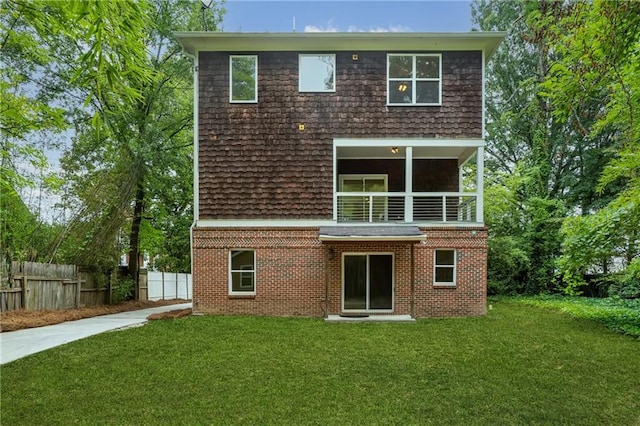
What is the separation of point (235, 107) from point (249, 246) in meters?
4.00

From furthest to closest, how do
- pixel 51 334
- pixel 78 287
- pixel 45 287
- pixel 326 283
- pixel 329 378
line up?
pixel 78 287 → pixel 45 287 → pixel 326 283 → pixel 51 334 → pixel 329 378

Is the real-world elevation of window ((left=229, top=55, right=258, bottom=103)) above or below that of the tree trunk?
above

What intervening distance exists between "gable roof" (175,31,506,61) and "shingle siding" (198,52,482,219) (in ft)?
0.73

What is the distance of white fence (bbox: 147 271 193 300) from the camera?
1818 cm

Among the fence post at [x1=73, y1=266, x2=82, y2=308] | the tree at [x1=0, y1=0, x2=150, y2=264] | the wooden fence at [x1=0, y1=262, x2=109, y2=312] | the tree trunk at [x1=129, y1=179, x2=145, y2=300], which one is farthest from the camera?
the tree trunk at [x1=129, y1=179, x2=145, y2=300]

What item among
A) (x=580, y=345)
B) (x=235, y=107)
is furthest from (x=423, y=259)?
(x=235, y=107)

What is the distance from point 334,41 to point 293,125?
259 cm

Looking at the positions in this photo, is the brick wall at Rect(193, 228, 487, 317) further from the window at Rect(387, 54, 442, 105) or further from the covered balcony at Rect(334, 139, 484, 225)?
the window at Rect(387, 54, 442, 105)

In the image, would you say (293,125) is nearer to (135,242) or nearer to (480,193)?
(480,193)

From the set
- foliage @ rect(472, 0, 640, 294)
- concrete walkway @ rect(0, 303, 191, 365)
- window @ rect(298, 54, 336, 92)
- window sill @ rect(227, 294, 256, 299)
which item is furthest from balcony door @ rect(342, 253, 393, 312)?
concrete walkway @ rect(0, 303, 191, 365)

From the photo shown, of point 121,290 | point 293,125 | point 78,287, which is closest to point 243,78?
point 293,125

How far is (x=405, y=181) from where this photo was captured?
1255cm

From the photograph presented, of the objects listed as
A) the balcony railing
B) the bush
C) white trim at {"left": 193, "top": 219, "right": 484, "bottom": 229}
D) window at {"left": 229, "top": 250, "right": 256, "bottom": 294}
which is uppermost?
the balcony railing

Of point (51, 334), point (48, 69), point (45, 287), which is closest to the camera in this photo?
point (51, 334)
